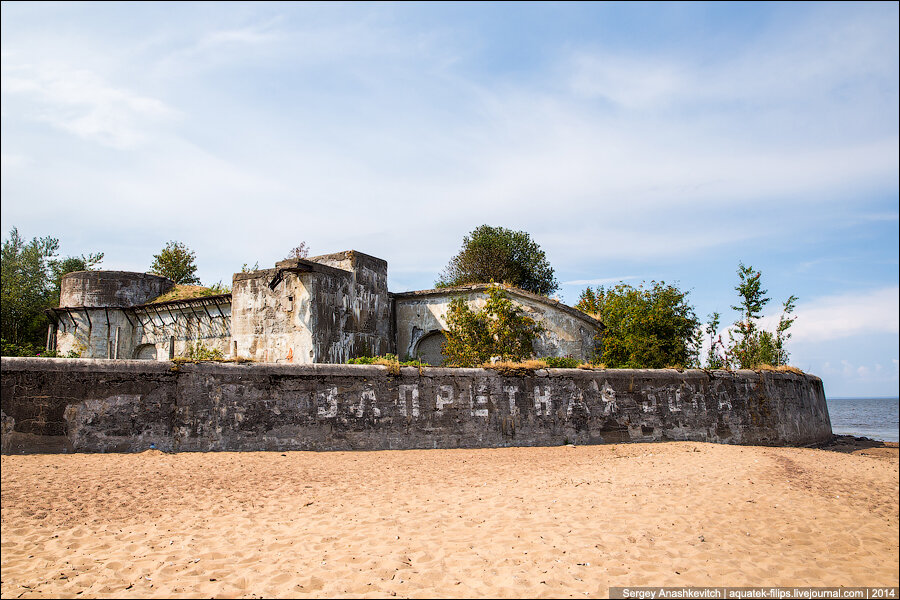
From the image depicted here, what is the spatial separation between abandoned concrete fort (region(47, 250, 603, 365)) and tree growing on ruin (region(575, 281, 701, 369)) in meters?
0.67

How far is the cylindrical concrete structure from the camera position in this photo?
20.6 metres

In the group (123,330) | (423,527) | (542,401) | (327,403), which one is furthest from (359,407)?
Answer: (123,330)

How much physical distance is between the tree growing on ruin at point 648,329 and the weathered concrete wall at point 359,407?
8.85ft

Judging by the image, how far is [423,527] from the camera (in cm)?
584

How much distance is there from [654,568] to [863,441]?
1720cm

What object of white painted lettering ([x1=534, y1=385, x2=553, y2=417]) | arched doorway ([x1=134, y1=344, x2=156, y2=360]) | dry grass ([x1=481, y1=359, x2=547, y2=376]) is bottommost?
white painted lettering ([x1=534, y1=385, x2=553, y2=417])

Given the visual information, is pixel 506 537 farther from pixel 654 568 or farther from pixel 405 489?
pixel 405 489

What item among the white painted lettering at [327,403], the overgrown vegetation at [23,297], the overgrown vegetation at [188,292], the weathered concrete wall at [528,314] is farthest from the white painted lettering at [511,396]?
the overgrown vegetation at [23,297]

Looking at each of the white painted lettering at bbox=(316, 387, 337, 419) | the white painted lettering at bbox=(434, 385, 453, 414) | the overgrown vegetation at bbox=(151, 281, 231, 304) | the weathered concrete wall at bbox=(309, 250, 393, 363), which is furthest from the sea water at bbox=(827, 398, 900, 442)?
the overgrown vegetation at bbox=(151, 281, 231, 304)

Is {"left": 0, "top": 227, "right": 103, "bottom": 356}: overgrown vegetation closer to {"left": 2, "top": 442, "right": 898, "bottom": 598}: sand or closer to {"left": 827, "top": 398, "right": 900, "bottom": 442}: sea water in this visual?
{"left": 2, "top": 442, "right": 898, "bottom": 598}: sand

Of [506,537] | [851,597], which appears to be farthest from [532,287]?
[851,597]

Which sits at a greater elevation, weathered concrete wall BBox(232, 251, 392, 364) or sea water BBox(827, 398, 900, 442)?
weathered concrete wall BBox(232, 251, 392, 364)

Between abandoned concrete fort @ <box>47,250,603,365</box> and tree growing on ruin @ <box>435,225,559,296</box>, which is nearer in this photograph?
abandoned concrete fort @ <box>47,250,603,365</box>

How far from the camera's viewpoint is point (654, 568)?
470 centimetres
